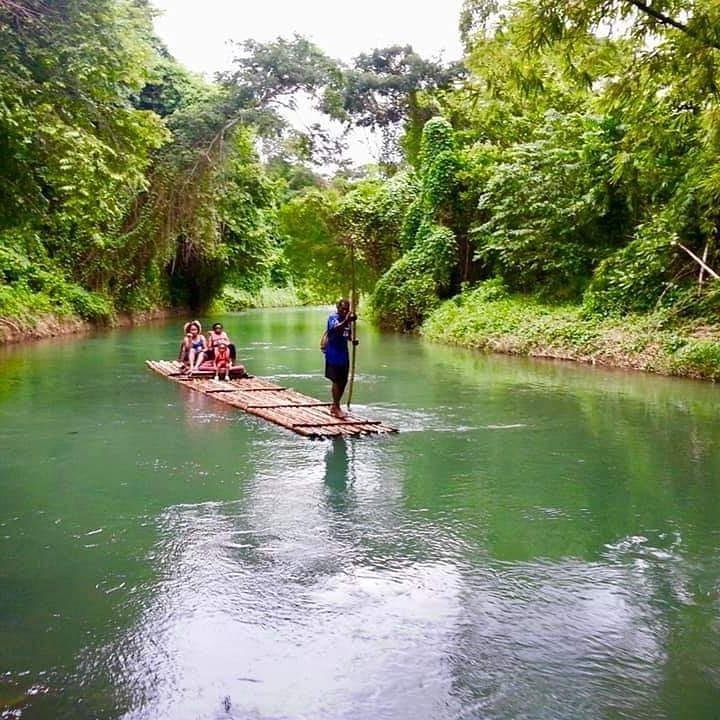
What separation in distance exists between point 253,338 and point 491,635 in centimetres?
1996

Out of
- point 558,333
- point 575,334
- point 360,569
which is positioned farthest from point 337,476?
point 558,333

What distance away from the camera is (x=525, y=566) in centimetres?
471

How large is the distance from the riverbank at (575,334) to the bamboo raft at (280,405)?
6177mm

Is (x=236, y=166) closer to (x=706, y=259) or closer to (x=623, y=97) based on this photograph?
(x=706, y=259)

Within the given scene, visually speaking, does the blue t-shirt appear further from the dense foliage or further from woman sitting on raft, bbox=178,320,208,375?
woman sitting on raft, bbox=178,320,208,375

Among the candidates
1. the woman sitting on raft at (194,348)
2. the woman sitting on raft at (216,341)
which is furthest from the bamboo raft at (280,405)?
the woman sitting on raft at (216,341)

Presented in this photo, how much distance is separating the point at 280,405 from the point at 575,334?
8.34m

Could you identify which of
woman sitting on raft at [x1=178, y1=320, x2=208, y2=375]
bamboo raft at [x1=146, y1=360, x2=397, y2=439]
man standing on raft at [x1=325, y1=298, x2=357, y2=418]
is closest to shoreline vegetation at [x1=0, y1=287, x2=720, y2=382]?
bamboo raft at [x1=146, y1=360, x2=397, y2=439]

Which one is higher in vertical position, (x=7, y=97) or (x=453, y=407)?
(x=7, y=97)

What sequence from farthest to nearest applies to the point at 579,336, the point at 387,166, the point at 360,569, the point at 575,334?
1. the point at 387,166
2. the point at 575,334
3. the point at 579,336
4. the point at 360,569

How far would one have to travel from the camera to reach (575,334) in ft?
53.8

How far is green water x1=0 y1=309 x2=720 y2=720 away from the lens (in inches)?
130

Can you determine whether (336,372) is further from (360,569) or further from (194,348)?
(194,348)

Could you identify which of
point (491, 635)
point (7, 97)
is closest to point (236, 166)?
point (7, 97)
